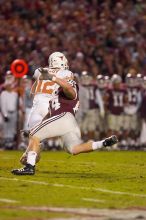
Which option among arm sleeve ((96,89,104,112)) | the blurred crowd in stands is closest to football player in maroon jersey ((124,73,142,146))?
the blurred crowd in stands

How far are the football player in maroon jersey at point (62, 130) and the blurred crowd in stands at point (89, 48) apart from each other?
8.08 m

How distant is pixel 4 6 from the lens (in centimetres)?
2281

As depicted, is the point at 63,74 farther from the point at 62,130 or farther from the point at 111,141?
the point at 111,141

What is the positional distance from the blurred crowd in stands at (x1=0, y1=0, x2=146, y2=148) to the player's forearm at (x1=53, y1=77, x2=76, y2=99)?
8.37 meters

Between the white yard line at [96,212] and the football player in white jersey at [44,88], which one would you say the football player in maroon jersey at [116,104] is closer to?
the football player in white jersey at [44,88]

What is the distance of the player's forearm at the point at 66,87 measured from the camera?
1023cm

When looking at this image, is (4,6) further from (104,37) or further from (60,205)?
(60,205)

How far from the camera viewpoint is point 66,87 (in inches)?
404

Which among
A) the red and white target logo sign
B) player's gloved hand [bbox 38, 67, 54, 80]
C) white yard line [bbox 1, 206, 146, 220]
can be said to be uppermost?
the red and white target logo sign

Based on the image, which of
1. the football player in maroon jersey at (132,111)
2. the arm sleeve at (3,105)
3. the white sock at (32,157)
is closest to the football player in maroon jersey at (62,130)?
the white sock at (32,157)

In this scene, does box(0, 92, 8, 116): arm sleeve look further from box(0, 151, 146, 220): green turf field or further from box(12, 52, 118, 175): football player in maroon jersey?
box(12, 52, 118, 175): football player in maroon jersey

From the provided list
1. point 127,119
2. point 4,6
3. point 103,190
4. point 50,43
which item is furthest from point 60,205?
point 4,6

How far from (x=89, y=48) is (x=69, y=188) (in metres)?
13.0

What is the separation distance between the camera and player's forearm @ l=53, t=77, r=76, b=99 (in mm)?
10234
